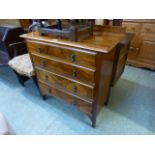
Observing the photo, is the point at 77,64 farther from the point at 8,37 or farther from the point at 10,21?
the point at 10,21

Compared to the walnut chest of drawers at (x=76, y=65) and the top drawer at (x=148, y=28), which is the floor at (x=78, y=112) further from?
the top drawer at (x=148, y=28)

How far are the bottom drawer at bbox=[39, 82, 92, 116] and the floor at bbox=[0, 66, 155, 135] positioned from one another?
252 mm

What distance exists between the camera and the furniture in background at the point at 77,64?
39.8 inches

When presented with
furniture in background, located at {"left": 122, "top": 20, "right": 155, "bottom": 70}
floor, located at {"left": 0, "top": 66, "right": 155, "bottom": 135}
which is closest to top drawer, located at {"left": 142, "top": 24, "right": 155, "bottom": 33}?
furniture in background, located at {"left": 122, "top": 20, "right": 155, "bottom": 70}

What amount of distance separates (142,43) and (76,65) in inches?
63.7

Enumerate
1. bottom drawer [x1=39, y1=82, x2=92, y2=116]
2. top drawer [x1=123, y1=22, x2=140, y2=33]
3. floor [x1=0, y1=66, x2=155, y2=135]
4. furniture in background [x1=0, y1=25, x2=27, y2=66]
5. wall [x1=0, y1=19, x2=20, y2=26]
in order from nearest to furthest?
bottom drawer [x1=39, y1=82, x2=92, y2=116]
floor [x1=0, y1=66, x2=155, y2=135]
furniture in background [x1=0, y1=25, x2=27, y2=66]
top drawer [x1=123, y1=22, x2=140, y2=33]
wall [x1=0, y1=19, x2=20, y2=26]

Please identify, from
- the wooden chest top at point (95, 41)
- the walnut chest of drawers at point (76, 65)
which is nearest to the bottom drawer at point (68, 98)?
the walnut chest of drawers at point (76, 65)

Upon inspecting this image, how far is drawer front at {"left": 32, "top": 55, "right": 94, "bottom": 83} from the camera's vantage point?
3.65ft

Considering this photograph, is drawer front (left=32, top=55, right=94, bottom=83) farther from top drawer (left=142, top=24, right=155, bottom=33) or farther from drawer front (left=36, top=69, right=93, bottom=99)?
top drawer (left=142, top=24, right=155, bottom=33)

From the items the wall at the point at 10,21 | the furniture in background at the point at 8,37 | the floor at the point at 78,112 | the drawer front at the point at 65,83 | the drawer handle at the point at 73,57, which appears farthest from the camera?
the wall at the point at 10,21

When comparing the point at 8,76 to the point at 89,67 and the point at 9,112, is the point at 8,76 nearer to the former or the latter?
the point at 9,112
